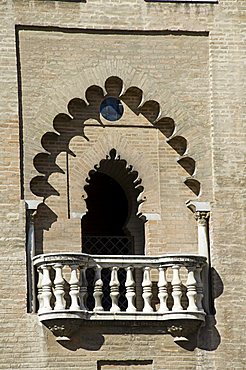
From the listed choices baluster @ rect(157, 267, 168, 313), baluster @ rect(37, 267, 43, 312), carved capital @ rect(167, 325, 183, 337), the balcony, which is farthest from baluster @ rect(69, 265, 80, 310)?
carved capital @ rect(167, 325, 183, 337)

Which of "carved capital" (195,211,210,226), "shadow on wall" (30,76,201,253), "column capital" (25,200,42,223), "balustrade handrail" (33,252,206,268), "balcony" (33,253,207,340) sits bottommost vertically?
"balcony" (33,253,207,340)

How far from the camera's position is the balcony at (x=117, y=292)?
24.8 m

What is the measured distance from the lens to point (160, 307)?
25188 millimetres

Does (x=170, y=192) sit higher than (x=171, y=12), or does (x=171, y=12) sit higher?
(x=171, y=12)

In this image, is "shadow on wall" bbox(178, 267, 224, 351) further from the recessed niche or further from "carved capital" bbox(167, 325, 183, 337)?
the recessed niche

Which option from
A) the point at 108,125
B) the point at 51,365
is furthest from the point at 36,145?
the point at 51,365

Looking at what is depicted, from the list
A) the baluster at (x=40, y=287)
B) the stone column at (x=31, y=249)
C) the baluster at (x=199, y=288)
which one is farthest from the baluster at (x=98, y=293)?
the baluster at (x=199, y=288)

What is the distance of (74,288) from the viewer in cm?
2486

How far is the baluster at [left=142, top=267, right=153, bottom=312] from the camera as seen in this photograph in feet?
82.5

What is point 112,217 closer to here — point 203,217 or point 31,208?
point 203,217

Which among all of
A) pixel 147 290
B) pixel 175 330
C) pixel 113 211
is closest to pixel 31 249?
pixel 147 290

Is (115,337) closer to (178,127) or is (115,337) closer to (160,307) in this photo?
(160,307)

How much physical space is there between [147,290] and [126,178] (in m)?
1.84

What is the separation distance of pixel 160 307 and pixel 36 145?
2.56m
